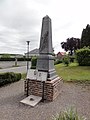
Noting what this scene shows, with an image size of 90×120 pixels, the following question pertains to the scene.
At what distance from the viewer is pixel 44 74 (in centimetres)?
584

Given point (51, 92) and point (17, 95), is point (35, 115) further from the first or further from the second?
point (17, 95)

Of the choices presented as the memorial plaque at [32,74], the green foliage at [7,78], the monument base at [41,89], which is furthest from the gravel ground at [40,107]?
the green foliage at [7,78]

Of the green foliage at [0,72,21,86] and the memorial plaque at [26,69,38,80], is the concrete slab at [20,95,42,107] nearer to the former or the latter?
the memorial plaque at [26,69,38,80]

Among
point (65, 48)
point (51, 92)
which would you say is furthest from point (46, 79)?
point (65, 48)

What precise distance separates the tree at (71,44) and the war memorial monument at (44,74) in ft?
130

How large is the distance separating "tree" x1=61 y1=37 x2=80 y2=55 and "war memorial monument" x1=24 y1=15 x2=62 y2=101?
3964 cm

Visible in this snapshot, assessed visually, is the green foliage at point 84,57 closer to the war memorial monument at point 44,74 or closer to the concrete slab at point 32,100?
the war memorial monument at point 44,74

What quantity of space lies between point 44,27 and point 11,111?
3482 mm

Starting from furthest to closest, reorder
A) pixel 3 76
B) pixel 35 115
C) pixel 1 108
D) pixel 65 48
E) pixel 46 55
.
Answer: pixel 65 48, pixel 3 76, pixel 46 55, pixel 1 108, pixel 35 115

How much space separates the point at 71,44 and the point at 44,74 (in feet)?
133

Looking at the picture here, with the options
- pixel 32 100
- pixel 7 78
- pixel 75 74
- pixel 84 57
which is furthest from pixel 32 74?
pixel 84 57

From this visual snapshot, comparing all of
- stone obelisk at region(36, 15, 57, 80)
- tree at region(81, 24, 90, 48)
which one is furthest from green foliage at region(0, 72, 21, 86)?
tree at region(81, 24, 90, 48)

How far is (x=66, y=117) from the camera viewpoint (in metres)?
2.58

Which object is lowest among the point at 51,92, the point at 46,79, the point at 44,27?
the point at 51,92
